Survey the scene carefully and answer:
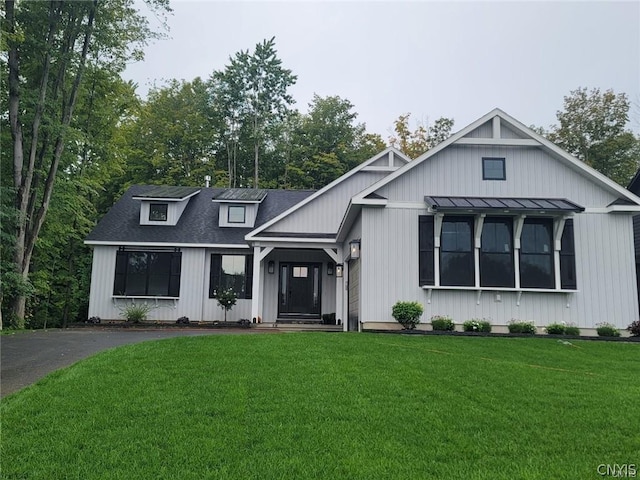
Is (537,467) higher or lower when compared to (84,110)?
lower

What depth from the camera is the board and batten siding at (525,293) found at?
424 inches

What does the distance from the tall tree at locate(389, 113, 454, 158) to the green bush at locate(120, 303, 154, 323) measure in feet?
61.4

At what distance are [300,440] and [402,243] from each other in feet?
25.7

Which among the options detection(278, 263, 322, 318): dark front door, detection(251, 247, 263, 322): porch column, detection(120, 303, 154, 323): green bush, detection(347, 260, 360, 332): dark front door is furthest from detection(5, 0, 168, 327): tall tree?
detection(347, 260, 360, 332): dark front door

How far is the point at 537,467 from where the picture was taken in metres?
3.17

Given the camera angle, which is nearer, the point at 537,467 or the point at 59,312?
the point at 537,467

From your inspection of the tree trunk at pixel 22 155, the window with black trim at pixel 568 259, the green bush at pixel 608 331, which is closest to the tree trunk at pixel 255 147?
the tree trunk at pixel 22 155

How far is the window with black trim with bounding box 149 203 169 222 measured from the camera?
17.1 meters

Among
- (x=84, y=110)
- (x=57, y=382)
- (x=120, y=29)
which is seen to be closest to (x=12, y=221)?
(x=84, y=110)

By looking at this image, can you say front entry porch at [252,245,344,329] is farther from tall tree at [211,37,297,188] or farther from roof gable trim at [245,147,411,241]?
tall tree at [211,37,297,188]

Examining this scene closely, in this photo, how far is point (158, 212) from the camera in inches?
675

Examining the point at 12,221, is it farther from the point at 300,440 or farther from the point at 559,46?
the point at 559,46

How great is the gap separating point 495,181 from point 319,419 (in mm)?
8912

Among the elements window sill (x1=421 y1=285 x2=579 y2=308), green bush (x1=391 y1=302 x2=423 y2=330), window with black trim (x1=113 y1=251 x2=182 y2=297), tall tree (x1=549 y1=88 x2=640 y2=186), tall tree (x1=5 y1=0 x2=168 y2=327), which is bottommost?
green bush (x1=391 y1=302 x2=423 y2=330)
